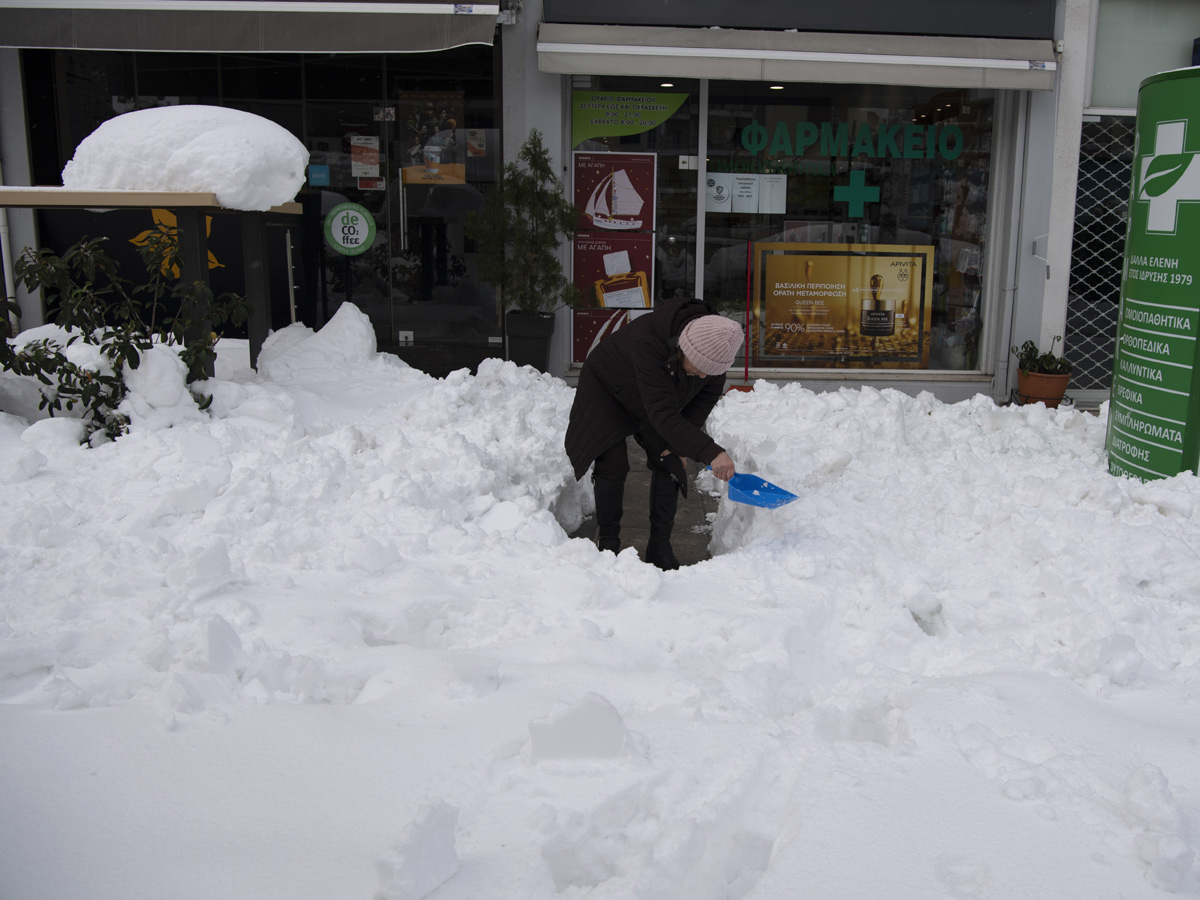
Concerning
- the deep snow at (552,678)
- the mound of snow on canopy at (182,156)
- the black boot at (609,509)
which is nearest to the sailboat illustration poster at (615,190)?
the mound of snow on canopy at (182,156)

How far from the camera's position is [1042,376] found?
8750mm

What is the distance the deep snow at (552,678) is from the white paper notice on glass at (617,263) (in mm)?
4336

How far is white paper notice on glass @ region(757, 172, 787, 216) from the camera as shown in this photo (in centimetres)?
910

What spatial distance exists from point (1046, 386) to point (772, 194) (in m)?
2.94

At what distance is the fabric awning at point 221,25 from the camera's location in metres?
7.70

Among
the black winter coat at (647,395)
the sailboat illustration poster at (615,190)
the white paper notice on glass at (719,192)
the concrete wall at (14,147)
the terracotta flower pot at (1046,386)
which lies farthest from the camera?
the white paper notice on glass at (719,192)

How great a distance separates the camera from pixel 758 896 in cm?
206

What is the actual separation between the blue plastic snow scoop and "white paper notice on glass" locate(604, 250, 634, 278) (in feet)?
17.0

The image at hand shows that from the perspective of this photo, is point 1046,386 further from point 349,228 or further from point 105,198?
point 105,198

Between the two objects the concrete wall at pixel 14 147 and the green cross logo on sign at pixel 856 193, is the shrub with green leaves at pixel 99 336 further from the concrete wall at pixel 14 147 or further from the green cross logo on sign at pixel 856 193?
the green cross logo on sign at pixel 856 193

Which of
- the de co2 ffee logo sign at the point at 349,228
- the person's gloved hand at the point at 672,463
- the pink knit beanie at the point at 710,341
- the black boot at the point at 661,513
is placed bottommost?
the black boot at the point at 661,513

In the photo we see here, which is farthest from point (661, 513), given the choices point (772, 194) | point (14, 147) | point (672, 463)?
point (14, 147)

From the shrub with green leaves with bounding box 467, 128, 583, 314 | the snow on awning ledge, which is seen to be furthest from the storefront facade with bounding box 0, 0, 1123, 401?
the snow on awning ledge

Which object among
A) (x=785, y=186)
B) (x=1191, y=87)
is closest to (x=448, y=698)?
(x=1191, y=87)
